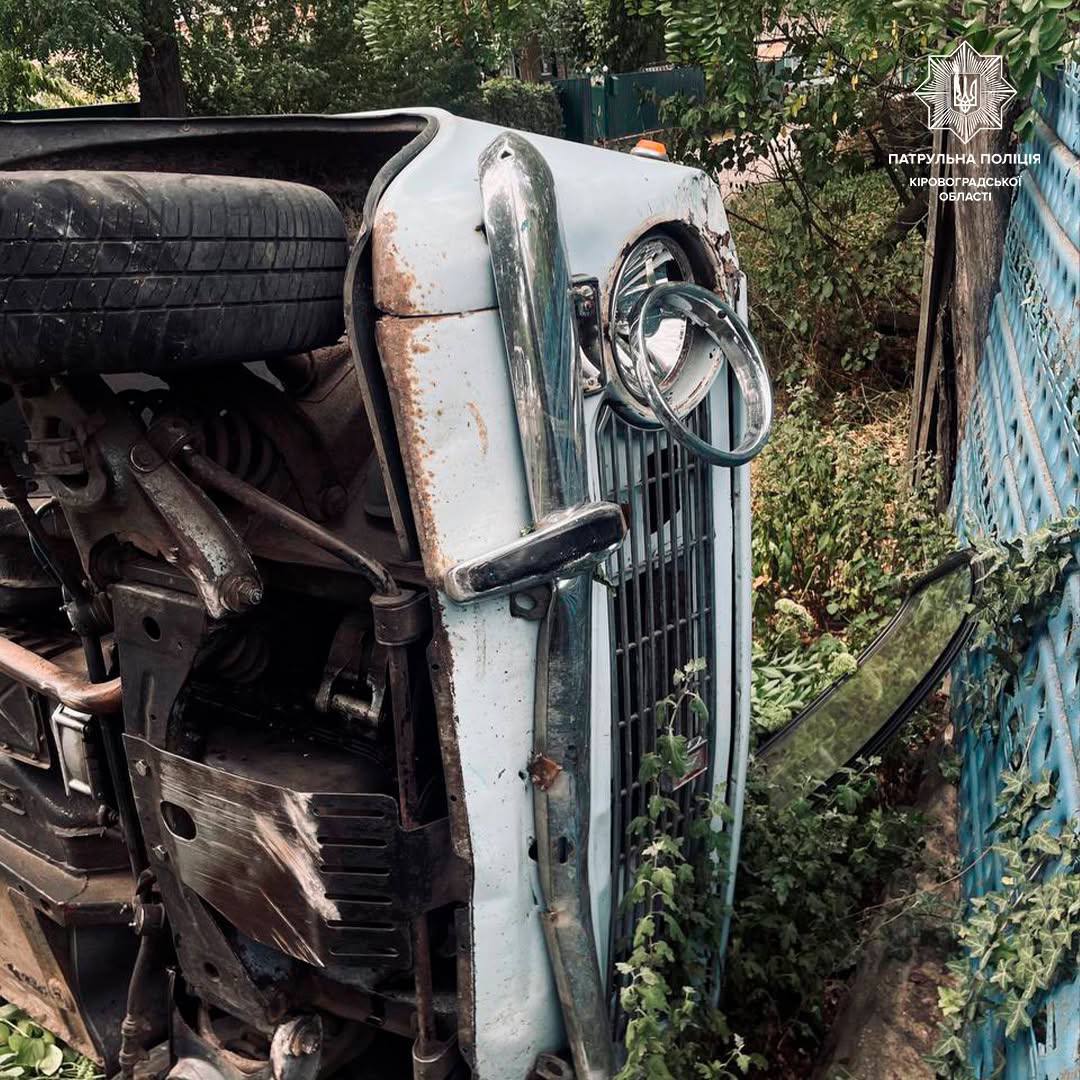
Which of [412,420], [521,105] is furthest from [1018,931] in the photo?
[521,105]

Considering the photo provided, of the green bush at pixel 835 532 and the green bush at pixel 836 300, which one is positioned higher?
the green bush at pixel 836 300

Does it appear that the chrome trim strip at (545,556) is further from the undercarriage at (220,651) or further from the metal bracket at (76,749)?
the metal bracket at (76,749)

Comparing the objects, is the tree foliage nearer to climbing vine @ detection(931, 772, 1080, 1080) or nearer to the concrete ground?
the concrete ground

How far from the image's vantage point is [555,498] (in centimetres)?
178

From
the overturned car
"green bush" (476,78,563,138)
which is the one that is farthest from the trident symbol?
"green bush" (476,78,563,138)

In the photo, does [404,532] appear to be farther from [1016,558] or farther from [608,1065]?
[1016,558]

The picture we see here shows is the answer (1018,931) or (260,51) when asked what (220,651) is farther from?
(260,51)

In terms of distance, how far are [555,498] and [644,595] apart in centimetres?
41

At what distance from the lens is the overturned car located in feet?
5.57

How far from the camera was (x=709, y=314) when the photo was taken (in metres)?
2.07

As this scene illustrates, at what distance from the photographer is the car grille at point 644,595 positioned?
6.64ft

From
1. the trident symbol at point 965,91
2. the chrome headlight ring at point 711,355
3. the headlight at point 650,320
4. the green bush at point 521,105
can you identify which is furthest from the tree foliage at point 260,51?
the chrome headlight ring at point 711,355

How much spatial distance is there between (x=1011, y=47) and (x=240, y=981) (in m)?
3.57

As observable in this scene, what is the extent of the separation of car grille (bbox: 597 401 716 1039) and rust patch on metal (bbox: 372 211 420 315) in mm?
414
